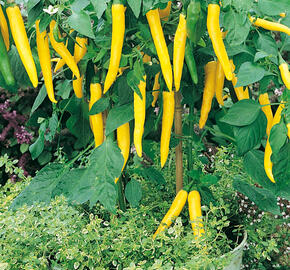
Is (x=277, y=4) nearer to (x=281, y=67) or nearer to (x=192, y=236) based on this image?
(x=281, y=67)

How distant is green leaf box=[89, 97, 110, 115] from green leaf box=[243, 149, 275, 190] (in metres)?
0.40

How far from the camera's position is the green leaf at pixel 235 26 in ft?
2.81

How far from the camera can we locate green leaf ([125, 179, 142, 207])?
4.07ft

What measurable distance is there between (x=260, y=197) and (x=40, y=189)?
2.10ft

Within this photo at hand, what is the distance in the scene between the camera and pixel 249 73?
37.5 inches

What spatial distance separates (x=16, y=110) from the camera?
8.64 ft

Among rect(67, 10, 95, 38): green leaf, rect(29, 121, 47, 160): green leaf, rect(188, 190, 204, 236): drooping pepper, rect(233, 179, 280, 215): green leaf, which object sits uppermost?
rect(67, 10, 95, 38): green leaf

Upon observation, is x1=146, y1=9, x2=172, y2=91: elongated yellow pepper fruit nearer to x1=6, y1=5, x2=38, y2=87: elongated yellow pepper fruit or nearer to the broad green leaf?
x1=6, y1=5, x2=38, y2=87: elongated yellow pepper fruit

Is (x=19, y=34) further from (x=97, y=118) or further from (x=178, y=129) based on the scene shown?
(x=178, y=129)

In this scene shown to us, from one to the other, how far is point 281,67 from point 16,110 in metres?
1.97

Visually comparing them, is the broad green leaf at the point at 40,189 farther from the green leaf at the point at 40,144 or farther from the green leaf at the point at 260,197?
the green leaf at the point at 260,197

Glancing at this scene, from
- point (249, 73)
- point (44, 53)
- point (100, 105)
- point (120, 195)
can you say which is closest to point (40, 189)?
point (120, 195)

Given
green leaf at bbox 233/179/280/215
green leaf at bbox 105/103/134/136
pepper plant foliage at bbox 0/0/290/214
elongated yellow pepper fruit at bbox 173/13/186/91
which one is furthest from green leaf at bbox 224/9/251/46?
green leaf at bbox 233/179/280/215

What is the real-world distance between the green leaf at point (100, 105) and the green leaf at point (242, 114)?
0.29 metres
